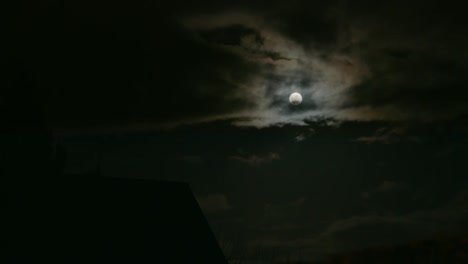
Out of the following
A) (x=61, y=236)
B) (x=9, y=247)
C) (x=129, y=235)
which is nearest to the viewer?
(x=9, y=247)

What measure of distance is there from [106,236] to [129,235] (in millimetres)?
1127

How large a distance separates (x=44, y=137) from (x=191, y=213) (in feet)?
122

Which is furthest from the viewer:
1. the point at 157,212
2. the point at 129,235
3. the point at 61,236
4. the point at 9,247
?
the point at 157,212

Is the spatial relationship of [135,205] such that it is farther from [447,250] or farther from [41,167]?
[41,167]

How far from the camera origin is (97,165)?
54656 mm

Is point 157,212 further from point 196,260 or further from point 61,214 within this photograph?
point 61,214

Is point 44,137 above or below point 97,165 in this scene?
above

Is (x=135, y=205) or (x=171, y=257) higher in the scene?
(x=135, y=205)

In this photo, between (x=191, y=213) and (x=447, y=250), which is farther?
(x=191, y=213)

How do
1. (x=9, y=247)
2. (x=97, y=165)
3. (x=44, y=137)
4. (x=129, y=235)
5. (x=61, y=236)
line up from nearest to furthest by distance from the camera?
(x=9, y=247), (x=61, y=236), (x=129, y=235), (x=97, y=165), (x=44, y=137)

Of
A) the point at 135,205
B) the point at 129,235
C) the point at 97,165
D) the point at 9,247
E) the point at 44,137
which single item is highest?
the point at 44,137

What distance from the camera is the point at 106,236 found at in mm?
23859

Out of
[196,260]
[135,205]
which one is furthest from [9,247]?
[196,260]

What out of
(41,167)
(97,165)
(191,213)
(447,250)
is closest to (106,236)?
(191,213)
